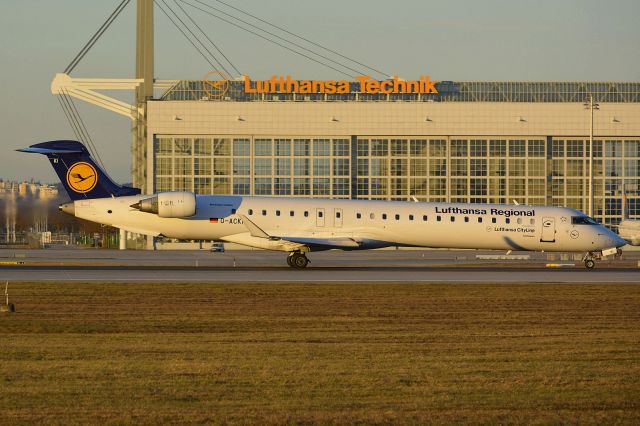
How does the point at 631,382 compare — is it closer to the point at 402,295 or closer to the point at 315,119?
the point at 402,295

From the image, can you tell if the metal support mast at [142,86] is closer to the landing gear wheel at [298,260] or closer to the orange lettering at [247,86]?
the orange lettering at [247,86]

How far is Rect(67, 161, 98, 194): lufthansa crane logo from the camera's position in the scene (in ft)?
138

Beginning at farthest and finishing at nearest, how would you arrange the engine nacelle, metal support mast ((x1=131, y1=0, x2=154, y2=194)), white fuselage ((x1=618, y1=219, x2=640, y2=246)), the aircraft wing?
metal support mast ((x1=131, y1=0, x2=154, y2=194)) → white fuselage ((x1=618, y1=219, x2=640, y2=246)) → the engine nacelle → the aircraft wing

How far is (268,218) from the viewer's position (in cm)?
4234

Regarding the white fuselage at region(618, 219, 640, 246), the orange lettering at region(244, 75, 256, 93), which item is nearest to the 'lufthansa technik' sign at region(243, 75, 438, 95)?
the orange lettering at region(244, 75, 256, 93)

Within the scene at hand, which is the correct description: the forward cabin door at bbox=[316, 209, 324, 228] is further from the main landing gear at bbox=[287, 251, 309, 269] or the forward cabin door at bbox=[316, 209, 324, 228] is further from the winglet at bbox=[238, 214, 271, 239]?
the winglet at bbox=[238, 214, 271, 239]

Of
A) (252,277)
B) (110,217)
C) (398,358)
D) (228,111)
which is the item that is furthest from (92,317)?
(228,111)

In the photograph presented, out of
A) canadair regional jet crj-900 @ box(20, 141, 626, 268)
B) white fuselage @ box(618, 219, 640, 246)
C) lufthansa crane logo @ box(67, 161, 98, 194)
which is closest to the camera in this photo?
canadair regional jet crj-900 @ box(20, 141, 626, 268)

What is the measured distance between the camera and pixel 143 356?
1739 centimetres

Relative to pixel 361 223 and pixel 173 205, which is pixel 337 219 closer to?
pixel 361 223

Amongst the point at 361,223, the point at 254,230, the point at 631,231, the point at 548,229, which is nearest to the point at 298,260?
the point at 254,230

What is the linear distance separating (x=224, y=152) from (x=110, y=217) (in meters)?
39.4

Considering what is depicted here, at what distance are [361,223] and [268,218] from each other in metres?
4.16

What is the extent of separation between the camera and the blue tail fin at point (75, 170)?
4206 centimetres
